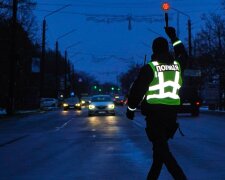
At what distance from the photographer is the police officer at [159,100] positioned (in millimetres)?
7402

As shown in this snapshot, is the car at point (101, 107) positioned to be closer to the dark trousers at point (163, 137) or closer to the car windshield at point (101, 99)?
the car windshield at point (101, 99)

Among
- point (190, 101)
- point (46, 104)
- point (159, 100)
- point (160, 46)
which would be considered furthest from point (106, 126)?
point (46, 104)

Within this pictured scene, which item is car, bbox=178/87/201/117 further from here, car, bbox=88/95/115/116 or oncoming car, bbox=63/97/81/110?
oncoming car, bbox=63/97/81/110

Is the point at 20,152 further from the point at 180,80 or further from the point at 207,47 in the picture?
the point at 207,47

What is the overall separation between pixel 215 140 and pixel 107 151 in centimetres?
502

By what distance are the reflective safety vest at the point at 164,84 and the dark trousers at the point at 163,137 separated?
7.6 inches

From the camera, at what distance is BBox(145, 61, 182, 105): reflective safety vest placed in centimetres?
757

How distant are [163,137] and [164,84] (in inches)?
27.3

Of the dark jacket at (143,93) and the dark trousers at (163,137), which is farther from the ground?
the dark jacket at (143,93)

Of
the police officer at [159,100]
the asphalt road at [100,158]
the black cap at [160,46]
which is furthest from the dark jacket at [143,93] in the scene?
the asphalt road at [100,158]

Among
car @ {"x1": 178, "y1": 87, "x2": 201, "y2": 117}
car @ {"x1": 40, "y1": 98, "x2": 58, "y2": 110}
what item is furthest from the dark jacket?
car @ {"x1": 40, "y1": 98, "x2": 58, "y2": 110}

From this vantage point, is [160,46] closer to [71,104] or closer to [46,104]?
[71,104]

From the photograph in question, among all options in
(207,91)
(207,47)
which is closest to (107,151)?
(207,91)

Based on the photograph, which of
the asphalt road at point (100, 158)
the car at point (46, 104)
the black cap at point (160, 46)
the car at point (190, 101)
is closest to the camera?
the black cap at point (160, 46)
